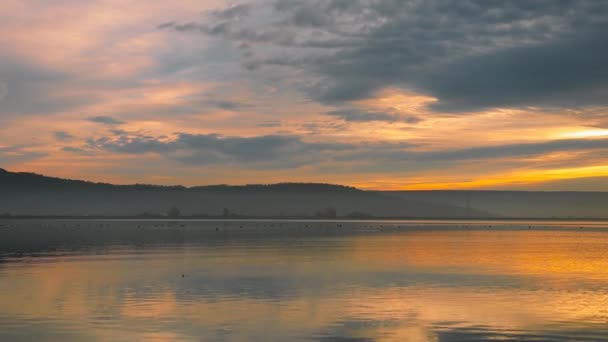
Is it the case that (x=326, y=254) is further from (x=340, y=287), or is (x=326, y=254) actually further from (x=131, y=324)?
(x=131, y=324)

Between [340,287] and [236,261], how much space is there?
17.2 meters

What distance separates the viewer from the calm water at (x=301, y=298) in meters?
25.9

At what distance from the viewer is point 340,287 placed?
3881 centimetres

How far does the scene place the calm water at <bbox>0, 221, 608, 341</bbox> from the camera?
2592cm

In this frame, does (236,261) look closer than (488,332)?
No

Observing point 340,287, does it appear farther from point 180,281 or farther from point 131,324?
point 131,324

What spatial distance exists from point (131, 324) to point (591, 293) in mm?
23905

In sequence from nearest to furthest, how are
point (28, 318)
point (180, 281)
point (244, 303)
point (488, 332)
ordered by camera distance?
1. point (488, 332)
2. point (28, 318)
3. point (244, 303)
4. point (180, 281)

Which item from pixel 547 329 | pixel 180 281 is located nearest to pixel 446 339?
pixel 547 329

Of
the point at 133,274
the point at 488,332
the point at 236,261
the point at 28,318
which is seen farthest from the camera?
the point at 236,261

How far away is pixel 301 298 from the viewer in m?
34.4

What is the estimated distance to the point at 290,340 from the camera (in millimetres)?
24359

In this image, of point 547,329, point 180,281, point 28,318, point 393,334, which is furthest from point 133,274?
point 547,329

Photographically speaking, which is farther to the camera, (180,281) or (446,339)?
(180,281)
